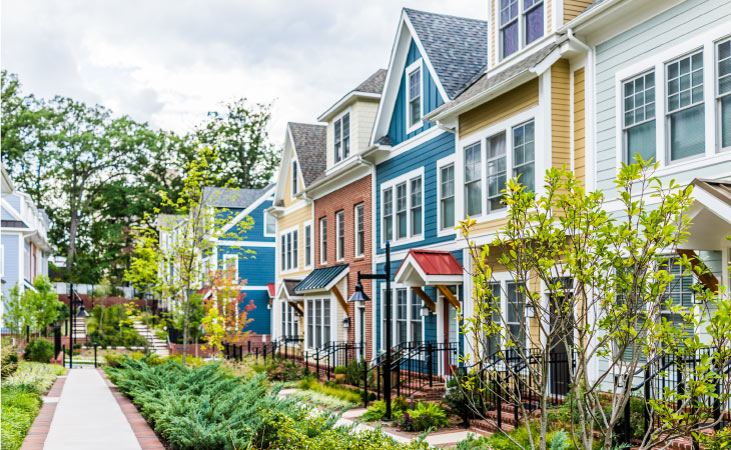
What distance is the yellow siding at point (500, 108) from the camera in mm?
14758

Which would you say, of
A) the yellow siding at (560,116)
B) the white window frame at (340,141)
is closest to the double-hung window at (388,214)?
the white window frame at (340,141)

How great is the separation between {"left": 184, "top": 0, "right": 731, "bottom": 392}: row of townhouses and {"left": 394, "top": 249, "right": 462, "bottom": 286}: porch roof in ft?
0.13

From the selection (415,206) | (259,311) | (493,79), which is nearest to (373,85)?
(415,206)

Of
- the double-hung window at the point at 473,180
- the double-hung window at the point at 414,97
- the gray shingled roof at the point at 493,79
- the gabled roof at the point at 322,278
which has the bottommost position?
the gabled roof at the point at 322,278

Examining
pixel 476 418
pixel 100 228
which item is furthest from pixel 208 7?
pixel 100 228

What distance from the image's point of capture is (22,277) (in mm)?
38219

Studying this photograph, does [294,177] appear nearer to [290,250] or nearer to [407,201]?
[290,250]

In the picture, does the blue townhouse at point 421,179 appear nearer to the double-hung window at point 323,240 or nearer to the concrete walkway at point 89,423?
the double-hung window at point 323,240

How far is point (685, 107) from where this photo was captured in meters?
11.5

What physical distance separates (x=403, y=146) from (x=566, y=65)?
7656 mm

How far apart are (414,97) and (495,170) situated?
18.2ft

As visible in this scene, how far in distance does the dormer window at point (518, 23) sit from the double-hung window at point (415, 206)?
200 inches

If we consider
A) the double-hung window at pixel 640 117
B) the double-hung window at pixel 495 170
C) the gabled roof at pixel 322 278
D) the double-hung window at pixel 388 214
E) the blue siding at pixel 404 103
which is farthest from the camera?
the gabled roof at pixel 322 278

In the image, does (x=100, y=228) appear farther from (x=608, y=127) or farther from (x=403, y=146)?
(x=608, y=127)
